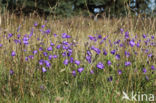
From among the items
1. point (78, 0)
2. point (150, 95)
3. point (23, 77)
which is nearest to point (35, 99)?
point (23, 77)

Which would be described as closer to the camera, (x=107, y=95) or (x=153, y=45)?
(x=107, y=95)

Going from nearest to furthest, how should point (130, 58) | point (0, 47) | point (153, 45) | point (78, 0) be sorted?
point (130, 58)
point (0, 47)
point (153, 45)
point (78, 0)

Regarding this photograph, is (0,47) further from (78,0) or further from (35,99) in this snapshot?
(78,0)

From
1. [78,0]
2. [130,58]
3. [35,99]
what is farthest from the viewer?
[78,0]

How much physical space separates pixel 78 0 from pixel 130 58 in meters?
14.5

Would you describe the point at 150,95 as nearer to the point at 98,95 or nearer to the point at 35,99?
the point at 98,95

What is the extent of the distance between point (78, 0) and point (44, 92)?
48.6 feet

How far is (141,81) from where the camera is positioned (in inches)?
69.9

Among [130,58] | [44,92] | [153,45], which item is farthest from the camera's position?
[153,45]

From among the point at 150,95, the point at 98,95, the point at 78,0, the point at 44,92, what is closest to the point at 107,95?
the point at 98,95

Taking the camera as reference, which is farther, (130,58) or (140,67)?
(140,67)

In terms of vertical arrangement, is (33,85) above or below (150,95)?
above

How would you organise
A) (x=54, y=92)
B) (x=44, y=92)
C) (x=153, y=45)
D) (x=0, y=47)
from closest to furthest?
(x=54, y=92)
(x=44, y=92)
(x=0, y=47)
(x=153, y=45)

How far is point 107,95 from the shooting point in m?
1.50
